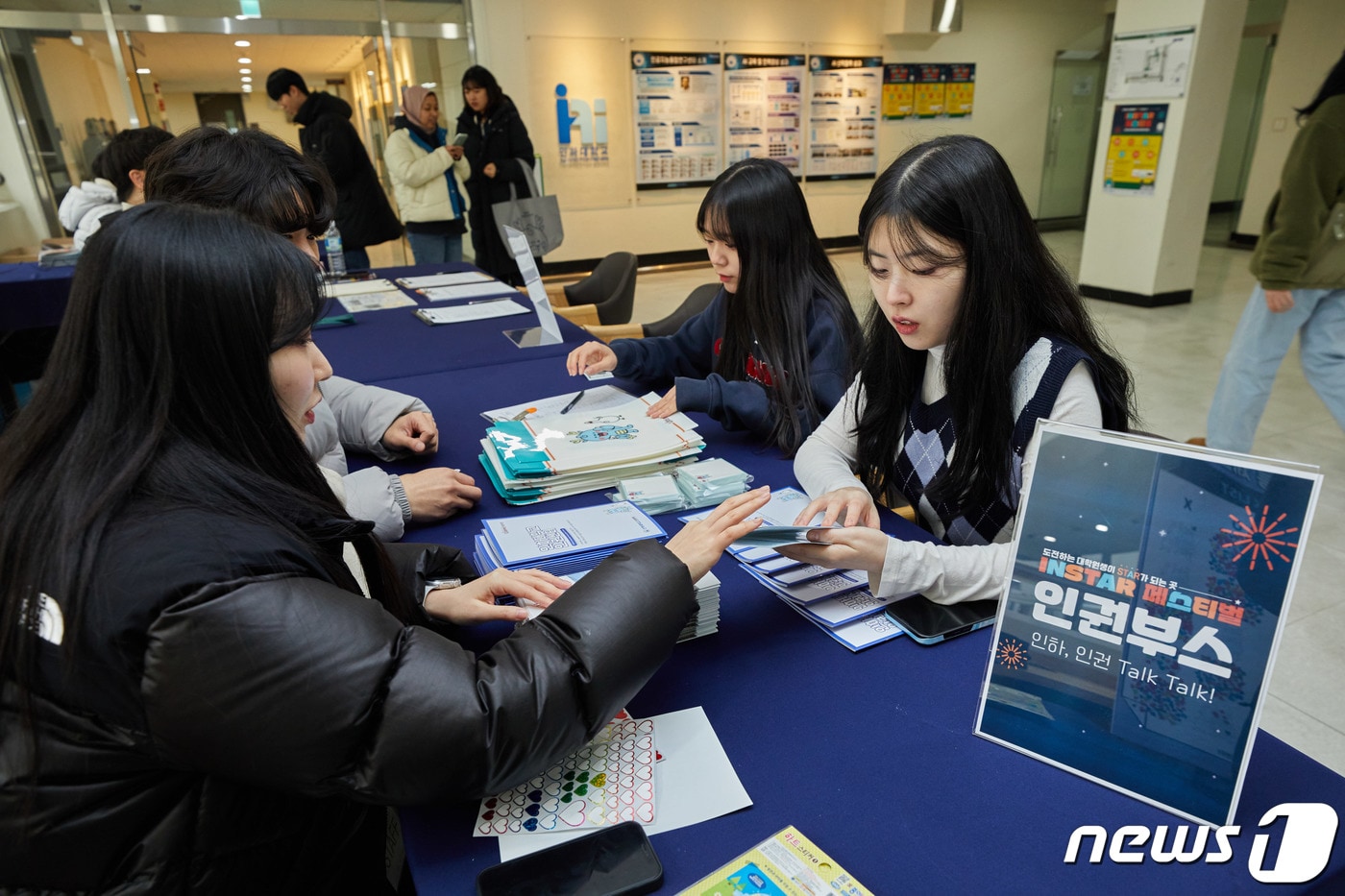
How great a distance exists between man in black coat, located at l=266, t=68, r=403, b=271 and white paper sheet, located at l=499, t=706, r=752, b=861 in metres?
4.46

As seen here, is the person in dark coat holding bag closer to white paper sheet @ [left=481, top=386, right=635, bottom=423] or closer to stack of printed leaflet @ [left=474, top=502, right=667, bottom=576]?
white paper sheet @ [left=481, top=386, right=635, bottom=423]

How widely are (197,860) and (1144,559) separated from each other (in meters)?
Answer: 0.94

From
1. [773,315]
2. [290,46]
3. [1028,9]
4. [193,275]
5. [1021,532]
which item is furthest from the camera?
[1028,9]

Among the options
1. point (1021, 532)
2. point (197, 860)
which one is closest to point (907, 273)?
point (1021, 532)

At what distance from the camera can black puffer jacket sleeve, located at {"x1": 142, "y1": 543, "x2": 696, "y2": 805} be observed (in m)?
0.63

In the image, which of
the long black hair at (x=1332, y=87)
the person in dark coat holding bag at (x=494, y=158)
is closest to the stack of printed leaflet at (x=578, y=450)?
the long black hair at (x=1332, y=87)

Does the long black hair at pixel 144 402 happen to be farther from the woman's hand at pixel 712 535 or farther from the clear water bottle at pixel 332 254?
the clear water bottle at pixel 332 254

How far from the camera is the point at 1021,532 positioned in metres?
0.81

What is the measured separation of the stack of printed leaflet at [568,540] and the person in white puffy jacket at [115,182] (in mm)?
1932

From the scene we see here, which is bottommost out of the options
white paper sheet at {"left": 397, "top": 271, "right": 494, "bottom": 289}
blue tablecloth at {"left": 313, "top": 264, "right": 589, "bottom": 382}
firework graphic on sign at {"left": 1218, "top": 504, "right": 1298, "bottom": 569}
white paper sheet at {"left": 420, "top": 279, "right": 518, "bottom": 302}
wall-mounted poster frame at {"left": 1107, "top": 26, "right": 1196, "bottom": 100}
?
blue tablecloth at {"left": 313, "top": 264, "right": 589, "bottom": 382}

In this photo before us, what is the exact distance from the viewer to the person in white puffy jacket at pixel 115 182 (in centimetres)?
285

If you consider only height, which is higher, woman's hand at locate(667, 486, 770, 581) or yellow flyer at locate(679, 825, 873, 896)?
woman's hand at locate(667, 486, 770, 581)

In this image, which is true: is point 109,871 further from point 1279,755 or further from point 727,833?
point 1279,755

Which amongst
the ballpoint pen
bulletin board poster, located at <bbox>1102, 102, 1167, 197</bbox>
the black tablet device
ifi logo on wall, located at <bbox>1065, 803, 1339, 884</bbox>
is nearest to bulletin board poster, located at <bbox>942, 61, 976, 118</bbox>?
bulletin board poster, located at <bbox>1102, 102, 1167, 197</bbox>
